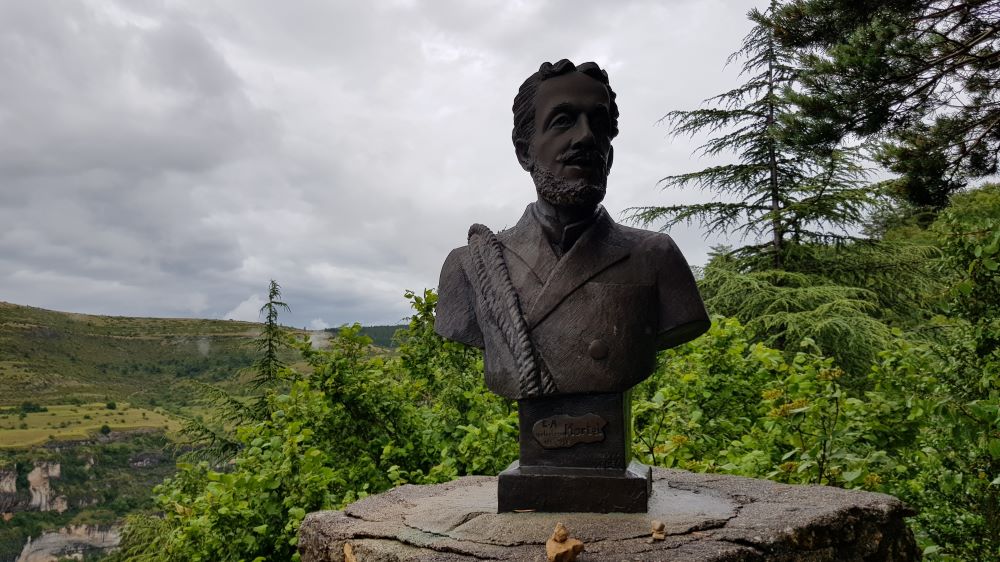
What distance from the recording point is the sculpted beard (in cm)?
315

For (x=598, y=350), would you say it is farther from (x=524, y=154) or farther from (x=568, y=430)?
(x=524, y=154)

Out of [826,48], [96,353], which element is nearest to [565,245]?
[826,48]

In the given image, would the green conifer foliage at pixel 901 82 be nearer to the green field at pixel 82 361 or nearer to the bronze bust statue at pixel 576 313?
the bronze bust statue at pixel 576 313

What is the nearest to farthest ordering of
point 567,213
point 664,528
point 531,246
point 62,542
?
point 664,528
point 567,213
point 531,246
point 62,542

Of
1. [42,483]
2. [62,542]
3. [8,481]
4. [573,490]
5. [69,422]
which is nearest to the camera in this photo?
[573,490]

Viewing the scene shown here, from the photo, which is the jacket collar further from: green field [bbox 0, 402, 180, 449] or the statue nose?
green field [bbox 0, 402, 180, 449]

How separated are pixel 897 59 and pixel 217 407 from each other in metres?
7.63

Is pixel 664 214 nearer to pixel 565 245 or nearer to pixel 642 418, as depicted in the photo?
pixel 642 418

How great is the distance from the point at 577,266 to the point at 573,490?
36.5 inches

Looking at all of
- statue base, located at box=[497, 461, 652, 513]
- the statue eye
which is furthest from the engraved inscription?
the statue eye

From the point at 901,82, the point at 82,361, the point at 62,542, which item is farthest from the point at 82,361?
the point at 901,82

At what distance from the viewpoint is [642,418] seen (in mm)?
5672

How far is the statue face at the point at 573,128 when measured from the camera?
3150mm

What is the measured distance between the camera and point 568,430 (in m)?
3.17
